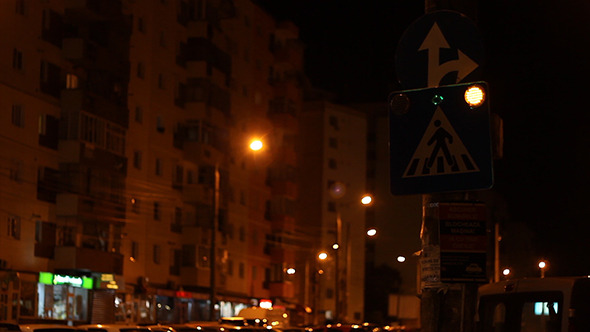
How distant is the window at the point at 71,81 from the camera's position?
153 ft

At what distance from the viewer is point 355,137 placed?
88.9 m

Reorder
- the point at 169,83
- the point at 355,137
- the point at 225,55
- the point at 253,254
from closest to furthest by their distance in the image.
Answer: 1. the point at 169,83
2. the point at 225,55
3. the point at 253,254
4. the point at 355,137

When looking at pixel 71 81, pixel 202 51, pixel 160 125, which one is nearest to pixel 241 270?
pixel 160 125

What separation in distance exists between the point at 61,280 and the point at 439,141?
38870 mm

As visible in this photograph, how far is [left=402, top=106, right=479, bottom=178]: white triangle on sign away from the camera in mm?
7051

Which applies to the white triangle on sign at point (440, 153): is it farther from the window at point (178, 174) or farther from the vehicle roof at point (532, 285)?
the window at point (178, 174)

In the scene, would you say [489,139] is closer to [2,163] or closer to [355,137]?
[2,163]

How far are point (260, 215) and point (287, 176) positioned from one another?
444cm

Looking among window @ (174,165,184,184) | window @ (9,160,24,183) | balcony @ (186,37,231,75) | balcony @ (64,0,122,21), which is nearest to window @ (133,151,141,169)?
window @ (174,165,184,184)

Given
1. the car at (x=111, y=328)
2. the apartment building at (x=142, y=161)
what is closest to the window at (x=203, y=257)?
the apartment building at (x=142, y=161)

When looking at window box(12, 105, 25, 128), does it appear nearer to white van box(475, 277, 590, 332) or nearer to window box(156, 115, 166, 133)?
window box(156, 115, 166, 133)

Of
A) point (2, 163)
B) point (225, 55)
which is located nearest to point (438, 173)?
point (2, 163)

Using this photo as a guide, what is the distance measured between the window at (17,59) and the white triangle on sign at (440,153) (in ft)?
122

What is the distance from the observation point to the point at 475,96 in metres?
7.09
